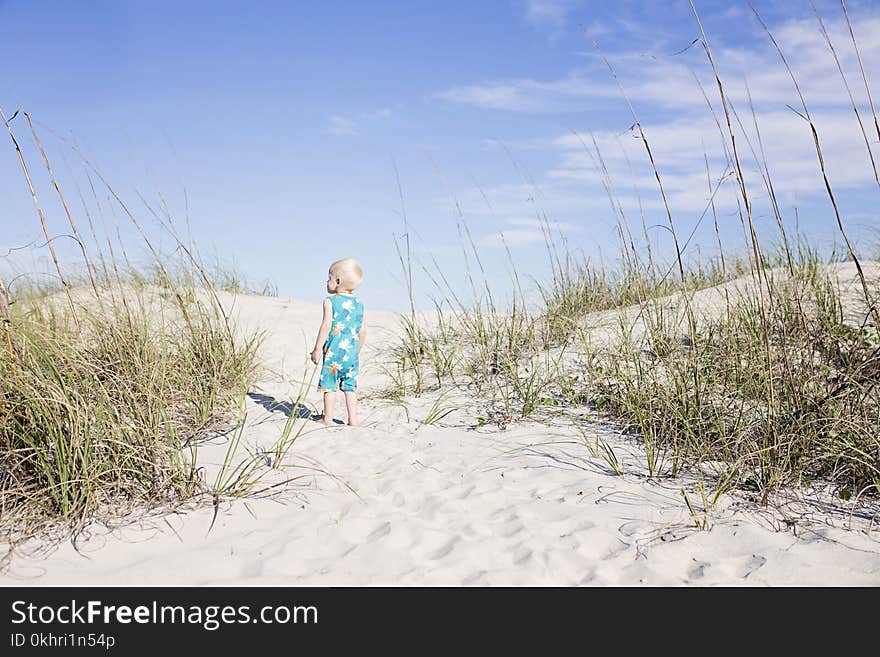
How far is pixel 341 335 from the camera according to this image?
479cm

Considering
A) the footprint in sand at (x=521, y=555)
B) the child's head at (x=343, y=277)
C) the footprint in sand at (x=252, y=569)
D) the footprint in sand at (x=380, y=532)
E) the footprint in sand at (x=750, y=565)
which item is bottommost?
the footprint in sand at (x=750, y=565)

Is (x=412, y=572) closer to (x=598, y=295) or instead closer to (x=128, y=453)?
(x=128, y=453)

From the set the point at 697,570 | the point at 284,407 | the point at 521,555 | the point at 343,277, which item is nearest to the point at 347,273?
the point at 343,277

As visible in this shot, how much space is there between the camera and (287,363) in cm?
679

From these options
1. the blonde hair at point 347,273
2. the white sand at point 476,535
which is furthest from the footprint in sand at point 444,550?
the blonde hair at point 347,273

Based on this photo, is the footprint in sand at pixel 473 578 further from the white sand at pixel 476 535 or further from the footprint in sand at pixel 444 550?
the footprint in sand at pixel 444 550

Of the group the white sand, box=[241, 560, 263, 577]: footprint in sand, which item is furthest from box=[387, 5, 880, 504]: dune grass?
box=[241, 560, 263, 577]: footprint in sand

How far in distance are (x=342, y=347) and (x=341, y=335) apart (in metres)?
0.09

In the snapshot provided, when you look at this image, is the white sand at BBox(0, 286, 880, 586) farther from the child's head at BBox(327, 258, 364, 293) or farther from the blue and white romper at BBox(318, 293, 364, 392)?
the child's head at BBox(327, 258, 364, 293)

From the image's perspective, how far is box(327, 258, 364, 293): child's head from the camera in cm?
483

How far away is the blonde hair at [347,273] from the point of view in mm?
4832
